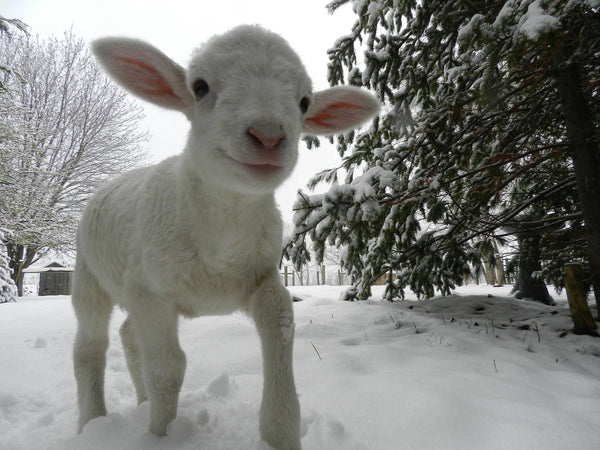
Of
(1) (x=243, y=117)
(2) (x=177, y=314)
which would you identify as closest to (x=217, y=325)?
(2) (x=177, y=314)

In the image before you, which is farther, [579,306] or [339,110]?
[579,306]

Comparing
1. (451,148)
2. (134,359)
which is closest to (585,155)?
(451,148)

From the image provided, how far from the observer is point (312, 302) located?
222 inches

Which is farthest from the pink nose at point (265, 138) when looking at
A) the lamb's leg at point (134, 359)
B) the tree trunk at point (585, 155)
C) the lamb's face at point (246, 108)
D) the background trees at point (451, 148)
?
the tree trunk at point (585, 155)

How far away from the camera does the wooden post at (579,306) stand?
302cm

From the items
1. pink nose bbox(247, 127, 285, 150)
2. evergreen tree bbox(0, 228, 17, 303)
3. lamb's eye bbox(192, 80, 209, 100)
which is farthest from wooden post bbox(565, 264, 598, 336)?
evergreen tree bbox(0, 228, 17, 303)

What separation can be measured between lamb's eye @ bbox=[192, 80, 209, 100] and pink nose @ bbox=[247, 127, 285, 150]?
494 millimetres

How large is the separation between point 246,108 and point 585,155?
10.1ft

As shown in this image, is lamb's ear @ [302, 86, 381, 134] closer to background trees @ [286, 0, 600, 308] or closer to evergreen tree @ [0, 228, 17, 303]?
background trees @ [286, 0, 600, 308]

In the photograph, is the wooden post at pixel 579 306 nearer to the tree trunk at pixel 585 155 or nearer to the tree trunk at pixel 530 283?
the tree trunk at pixel 585 155

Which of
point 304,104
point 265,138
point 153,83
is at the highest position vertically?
point 153,83

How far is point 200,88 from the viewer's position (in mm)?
1781

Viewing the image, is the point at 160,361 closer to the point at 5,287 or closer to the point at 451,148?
the point at 451,148

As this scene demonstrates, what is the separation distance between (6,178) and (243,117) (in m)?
14.5
